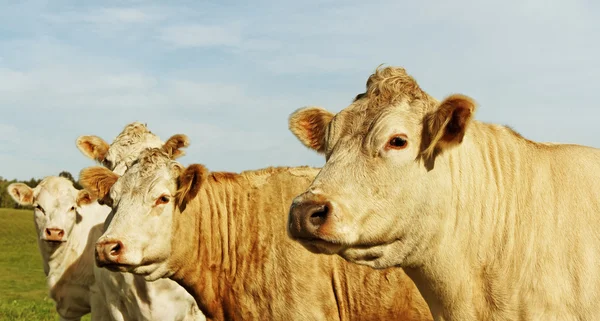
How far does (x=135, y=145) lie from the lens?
10.8m

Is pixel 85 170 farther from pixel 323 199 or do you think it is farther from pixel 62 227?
pixel 323 199

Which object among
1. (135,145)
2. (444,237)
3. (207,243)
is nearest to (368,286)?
(207,243)

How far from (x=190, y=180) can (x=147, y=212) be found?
1.84ft

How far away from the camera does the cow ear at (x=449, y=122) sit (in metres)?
4.89

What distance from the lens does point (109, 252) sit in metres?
7.43

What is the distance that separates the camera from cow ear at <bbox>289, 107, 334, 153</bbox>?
238 inches

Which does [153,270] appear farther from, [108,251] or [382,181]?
[382,181]

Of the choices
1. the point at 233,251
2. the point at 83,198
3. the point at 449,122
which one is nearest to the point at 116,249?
the point at 233,251

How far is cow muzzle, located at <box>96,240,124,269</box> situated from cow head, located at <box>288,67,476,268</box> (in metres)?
3.08

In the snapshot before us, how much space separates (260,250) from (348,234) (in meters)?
3.48

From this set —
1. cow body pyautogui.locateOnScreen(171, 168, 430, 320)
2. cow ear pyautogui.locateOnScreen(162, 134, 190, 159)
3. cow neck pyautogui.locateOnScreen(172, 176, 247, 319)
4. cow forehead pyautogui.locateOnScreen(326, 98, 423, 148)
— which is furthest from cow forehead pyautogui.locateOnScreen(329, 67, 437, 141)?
cow ear pyautogui.locateOnScreen(162, 134, 190, 159)

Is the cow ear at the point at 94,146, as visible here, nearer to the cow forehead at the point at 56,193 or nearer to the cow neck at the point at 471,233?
the cow forehead at the point at 56,193

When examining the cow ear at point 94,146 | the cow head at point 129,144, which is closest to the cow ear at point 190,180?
the cow head at point 129,144

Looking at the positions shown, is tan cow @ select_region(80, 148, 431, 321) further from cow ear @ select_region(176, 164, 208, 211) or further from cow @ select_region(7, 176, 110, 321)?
cow @ select_region(7, 176, 110, 321)
